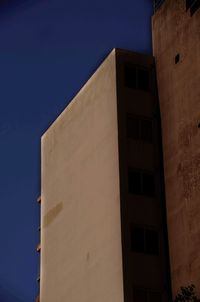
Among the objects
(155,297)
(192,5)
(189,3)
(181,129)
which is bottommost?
(155,297)

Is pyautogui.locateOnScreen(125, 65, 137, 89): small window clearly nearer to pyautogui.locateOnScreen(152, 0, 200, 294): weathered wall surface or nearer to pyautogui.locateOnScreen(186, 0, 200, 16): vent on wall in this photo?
pyautogui.locateOnScreen(152, 0, 200, 294): weathered wall surface

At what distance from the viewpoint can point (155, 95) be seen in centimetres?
5712

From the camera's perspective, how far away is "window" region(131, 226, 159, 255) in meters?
51.7

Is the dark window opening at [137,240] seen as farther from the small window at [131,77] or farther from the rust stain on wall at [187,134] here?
the small window at [131,77]

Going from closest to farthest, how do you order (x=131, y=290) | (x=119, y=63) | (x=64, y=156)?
(x=131, y=290), (x=119, y=63), (x=64, y=156)

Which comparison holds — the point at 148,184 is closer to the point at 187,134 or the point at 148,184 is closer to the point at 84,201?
the point at 187,134

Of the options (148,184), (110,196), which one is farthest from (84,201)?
(148,184)

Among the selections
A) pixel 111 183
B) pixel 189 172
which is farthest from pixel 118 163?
pixel 189 172

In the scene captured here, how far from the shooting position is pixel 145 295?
50.2 metres

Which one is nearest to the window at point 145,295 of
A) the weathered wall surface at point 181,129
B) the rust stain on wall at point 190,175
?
the weathered wall surface at point 181,129

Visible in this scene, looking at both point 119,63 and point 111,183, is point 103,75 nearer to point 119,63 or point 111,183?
point 119,63

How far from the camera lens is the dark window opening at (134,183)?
53250 mm

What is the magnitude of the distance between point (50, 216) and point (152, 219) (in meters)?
11.8

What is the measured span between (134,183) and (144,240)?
3588mm
